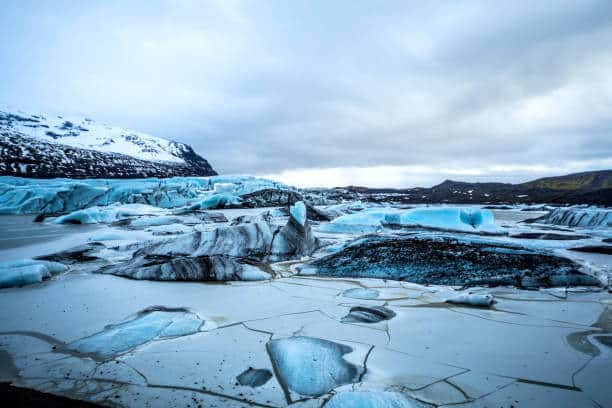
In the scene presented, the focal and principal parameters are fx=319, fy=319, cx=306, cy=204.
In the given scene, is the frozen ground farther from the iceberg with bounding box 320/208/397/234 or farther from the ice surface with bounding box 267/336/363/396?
the iceberg with bounding box 320/208/397/234

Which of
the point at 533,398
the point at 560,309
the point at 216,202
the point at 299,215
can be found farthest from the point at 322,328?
the point at 216,202

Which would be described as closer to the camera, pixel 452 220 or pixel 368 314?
pixel 368 314

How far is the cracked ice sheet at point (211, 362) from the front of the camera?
6.34 feet

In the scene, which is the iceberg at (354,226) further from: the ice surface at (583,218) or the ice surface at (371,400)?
the ice surface at (371,400)

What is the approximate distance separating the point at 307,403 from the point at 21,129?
338 feet

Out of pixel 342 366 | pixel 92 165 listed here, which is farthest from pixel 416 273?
pixel 92 165

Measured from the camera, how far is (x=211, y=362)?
2248mm

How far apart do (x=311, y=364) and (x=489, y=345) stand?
1.45 metres

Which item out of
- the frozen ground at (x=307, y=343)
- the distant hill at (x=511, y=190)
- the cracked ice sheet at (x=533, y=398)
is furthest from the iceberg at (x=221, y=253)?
the distant hill at (x=511, y=190)

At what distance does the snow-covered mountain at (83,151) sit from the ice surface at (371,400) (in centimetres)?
4337

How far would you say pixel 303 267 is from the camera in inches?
211

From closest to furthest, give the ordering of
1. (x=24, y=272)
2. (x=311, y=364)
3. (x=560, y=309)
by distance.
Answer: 1. (x=311, y=364)
2. (x=560, y=309)
3. (x=24, y=272)

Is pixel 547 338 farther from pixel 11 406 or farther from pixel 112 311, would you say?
pixel 112 311

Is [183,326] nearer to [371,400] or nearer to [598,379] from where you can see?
[371,400]
